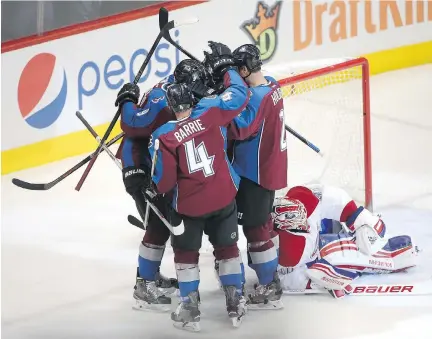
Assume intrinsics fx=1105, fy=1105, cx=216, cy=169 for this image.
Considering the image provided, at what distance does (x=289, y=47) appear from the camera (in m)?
7.45

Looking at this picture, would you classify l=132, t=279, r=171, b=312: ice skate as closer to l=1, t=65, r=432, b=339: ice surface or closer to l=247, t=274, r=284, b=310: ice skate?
l=1, t=65, r=432, b=339: ice surface

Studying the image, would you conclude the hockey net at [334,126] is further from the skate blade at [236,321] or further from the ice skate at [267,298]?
the skate blade at [236,321]

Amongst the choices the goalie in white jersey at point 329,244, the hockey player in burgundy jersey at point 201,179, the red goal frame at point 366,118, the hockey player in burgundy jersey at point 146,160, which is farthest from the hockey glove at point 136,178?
the red goal frame at point 366,118

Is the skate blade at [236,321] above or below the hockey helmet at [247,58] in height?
below

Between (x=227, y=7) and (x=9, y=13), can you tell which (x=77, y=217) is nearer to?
(x=9, y=13)

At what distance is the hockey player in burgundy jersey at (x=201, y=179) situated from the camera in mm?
3988

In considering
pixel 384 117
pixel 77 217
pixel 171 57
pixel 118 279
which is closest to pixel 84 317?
pixel 118 279

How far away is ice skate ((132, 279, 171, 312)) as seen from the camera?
4446 mm

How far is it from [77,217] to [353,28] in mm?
2933

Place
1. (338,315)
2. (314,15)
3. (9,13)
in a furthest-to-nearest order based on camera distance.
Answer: (314,15)
(9,13)
(338,315)

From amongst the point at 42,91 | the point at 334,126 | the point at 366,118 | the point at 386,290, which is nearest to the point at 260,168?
the point at 386,290

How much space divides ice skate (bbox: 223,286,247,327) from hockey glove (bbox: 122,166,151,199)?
0.51 m

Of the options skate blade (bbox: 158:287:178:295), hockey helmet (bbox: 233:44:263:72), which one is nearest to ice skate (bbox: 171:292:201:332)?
skate blade (bbox: 158:287:178:295)

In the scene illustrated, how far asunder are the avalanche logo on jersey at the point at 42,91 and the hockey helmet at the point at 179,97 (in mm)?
2587
